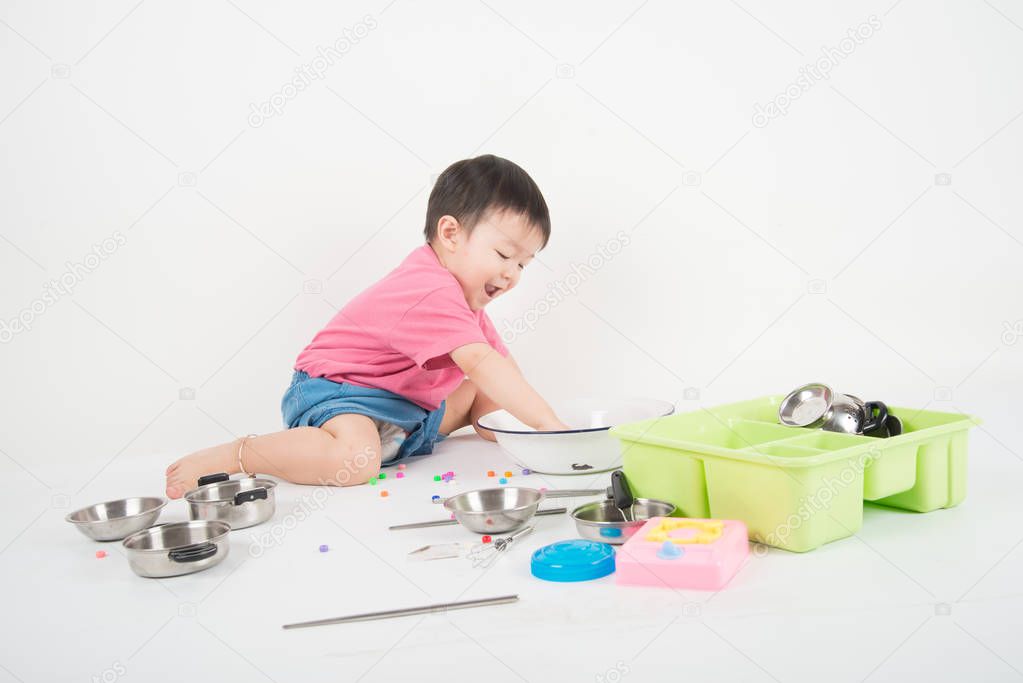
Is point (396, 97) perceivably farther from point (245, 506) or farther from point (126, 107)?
point (245, 506)

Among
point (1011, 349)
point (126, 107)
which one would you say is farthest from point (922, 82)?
point (126, 107)

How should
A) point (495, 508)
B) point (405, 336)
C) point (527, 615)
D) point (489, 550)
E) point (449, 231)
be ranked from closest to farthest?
point (527, 615), point (489, 550), point (495, 508), point (405, 336), point (449, 231)

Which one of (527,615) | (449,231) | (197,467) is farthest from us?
(449,231)

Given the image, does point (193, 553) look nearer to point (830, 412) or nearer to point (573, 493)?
point (573, 493)

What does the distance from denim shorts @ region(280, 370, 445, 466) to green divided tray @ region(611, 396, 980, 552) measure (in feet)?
2.73

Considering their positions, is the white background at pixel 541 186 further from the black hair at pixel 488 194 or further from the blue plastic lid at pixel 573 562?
the blue plastic lid at pixel 573 562

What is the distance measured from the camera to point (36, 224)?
2.88 meters

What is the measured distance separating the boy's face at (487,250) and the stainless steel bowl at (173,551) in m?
0.96

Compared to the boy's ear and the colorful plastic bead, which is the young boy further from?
the colorful plastic bead

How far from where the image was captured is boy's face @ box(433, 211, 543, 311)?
2.27 m

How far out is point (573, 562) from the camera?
4.52 ft

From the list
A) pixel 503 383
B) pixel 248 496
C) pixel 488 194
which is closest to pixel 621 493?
pixel 503 383

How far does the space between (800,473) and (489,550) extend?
524mm

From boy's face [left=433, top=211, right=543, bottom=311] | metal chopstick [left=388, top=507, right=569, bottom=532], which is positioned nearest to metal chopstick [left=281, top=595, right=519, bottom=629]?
metal chopstick [left=388, top=507, right=569, bottom=532]
